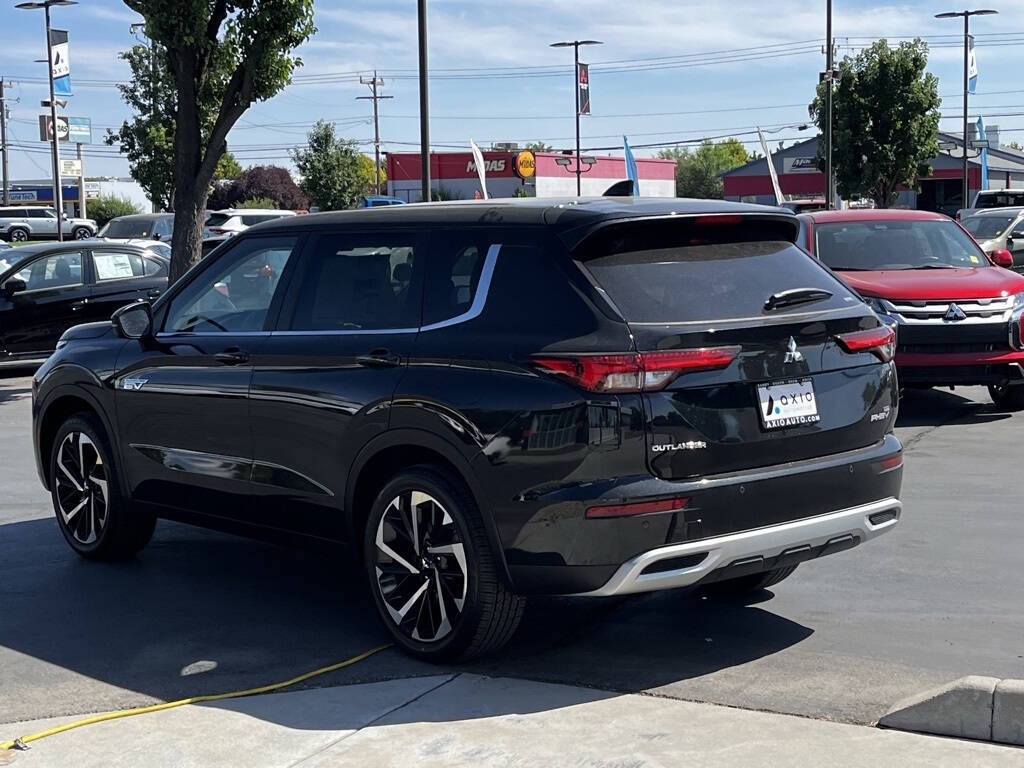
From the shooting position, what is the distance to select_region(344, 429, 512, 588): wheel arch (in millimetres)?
5105

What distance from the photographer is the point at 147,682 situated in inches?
211

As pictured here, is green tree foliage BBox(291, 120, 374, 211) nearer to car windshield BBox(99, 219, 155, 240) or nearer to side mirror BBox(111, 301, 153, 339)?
car windshield BBox(99, 219, 155, 240)

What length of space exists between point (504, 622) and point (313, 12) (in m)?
13.8

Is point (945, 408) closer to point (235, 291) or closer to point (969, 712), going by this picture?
point (235, 291)

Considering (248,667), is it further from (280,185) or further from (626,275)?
(280,185)

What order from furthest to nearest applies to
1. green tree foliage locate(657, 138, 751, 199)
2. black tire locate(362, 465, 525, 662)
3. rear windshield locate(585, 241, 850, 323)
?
green tree foliage locate(657, 138, 751, 199), black tire locate(362, 465, 525, 662), rear windshield locate(585, 241, 850, 323)

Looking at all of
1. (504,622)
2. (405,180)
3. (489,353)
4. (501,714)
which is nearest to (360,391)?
(489,353)

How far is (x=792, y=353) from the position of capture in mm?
5211

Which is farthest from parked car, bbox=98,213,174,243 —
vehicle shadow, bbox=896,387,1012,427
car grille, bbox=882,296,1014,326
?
car grille, bbox=882,296,1014,326

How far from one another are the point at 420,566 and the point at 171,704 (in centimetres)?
107

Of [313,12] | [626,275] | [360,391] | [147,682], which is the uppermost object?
[313,12]

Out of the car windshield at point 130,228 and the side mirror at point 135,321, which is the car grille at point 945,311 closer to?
the side mirror at point 135,321

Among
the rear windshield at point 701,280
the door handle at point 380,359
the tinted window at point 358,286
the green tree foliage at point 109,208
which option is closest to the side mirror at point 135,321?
the tinted window at point 358,286

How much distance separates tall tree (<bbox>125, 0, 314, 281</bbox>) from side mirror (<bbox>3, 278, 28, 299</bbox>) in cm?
188
